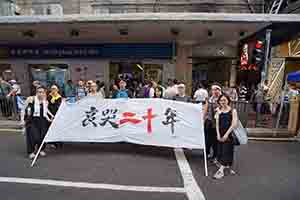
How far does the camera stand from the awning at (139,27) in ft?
24.1

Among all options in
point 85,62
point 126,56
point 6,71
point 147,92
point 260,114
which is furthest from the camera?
point 6,71

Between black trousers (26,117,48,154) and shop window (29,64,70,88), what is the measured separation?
8.19m

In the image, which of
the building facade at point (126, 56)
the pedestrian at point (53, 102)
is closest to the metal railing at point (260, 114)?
the building facade at point (126, 56)

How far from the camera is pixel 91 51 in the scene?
1222cm

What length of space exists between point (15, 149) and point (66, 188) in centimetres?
264

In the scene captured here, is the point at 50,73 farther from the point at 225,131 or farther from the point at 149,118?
the point at 225,131

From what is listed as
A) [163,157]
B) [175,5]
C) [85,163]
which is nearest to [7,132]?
[85,163]

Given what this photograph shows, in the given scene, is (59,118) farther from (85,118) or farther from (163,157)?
(163,157)

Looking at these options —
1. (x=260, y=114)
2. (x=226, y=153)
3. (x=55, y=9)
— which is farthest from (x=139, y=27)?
(x=55, y=9)

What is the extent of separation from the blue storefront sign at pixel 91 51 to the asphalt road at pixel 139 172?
7.19m

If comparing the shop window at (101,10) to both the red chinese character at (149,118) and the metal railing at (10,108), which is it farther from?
the red chinese character at (149,118)

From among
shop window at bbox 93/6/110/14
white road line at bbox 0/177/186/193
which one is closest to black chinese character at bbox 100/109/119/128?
white road line at bbox 0/177/186/193

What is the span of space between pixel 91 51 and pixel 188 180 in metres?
9.96

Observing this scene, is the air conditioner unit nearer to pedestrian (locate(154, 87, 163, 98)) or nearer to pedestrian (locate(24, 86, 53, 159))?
pedestrian (locate(154, 87, 163, 98))
